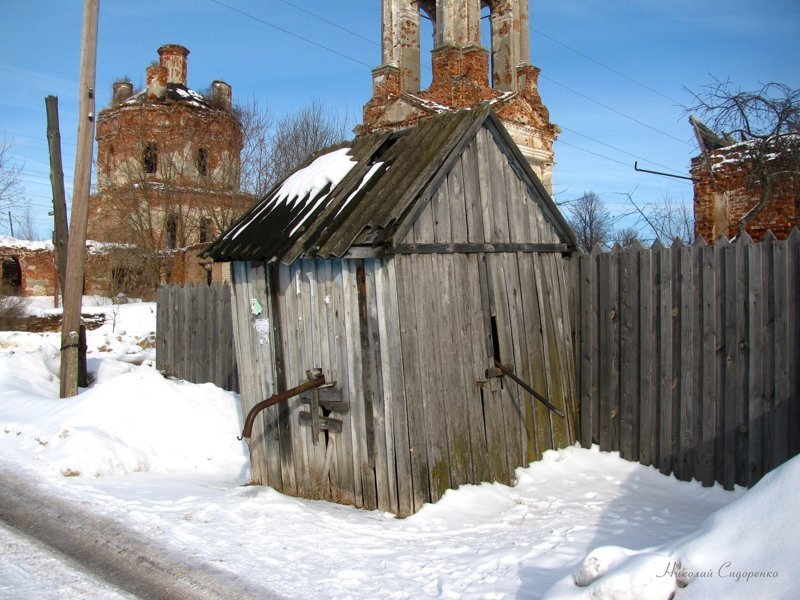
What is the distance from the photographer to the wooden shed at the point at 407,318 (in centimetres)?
584

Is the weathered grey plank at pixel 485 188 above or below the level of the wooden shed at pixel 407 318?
above

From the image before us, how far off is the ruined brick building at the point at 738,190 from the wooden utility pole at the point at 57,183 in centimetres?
1234

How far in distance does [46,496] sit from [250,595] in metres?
3.27

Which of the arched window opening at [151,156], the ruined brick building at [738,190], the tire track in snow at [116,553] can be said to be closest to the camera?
the tire track in snow at [116,553]

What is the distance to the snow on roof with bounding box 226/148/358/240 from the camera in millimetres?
7023

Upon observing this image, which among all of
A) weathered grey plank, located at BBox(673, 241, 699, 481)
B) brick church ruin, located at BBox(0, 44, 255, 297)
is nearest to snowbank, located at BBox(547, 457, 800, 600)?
weathered grey plank, located at BBox(673, 241, 699, 481)

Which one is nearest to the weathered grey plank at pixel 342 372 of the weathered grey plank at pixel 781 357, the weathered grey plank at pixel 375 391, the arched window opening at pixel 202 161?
the weathered grey plank at pixel 375 391

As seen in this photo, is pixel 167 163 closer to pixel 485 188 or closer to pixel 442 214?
pixel 485 188

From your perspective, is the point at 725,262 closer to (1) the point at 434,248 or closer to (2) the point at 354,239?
(1) the point at 434,248

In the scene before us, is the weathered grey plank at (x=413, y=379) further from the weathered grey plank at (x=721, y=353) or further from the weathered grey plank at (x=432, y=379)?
the weathered grey plank at (x=721, y=353)

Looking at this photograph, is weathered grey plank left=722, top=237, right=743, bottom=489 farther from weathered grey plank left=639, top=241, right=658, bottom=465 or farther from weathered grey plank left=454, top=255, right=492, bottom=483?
weathered grey plank left=454, top=255, right=492, bottom=483

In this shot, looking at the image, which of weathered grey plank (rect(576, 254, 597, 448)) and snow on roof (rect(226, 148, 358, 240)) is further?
weathered grey plank (rect(576, 254, 597, 448))

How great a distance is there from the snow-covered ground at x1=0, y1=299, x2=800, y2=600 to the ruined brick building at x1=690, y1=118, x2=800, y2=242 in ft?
31.6

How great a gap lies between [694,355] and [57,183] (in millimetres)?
10179
